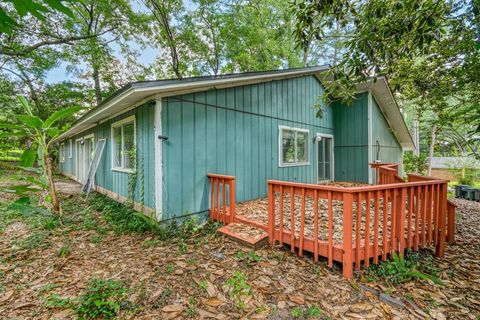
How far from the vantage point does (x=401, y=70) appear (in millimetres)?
6012

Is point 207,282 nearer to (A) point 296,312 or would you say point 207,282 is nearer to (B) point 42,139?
(A) point 296,312

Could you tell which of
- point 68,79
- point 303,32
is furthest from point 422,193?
point 68,79

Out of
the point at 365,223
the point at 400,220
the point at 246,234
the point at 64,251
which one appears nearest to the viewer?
the point at 365,223

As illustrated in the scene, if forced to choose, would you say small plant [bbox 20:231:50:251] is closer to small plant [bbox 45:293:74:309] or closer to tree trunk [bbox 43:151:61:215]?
tree trunk [bbox 43:151:61:215]

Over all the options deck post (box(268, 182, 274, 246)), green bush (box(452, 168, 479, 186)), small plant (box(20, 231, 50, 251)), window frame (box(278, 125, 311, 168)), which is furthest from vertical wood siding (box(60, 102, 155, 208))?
green bush (box(452, 168, 479, 186))

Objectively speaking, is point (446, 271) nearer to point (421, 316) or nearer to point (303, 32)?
point (421, 316)

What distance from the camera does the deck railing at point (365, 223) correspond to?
278 cm

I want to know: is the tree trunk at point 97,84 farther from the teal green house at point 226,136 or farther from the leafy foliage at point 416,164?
the leafy foliage at point 416,164

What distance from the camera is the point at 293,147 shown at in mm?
7301

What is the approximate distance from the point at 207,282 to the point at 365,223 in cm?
211

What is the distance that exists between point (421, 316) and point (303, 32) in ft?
13.3

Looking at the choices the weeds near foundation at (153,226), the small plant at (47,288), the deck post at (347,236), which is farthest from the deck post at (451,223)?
the small plant at (47,288)

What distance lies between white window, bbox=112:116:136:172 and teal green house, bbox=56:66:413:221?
0.03 m

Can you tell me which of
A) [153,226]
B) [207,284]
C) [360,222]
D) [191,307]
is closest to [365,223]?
[360,222]
